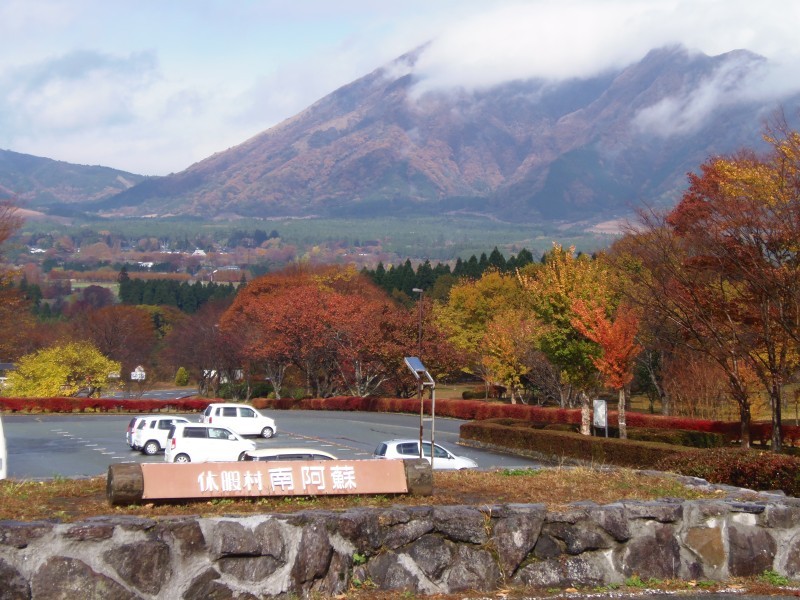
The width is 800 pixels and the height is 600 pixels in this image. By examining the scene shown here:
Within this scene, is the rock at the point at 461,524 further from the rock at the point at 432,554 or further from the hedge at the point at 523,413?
the hedge at the point at 523,413

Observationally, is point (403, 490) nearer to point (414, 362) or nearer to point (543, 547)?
point (543, 547)

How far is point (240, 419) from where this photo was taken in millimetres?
37219

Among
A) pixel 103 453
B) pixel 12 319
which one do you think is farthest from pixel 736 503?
pixel 12 319

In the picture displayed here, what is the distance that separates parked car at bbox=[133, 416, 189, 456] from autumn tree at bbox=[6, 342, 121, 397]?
33.3 m

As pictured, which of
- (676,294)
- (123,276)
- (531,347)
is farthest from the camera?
(123,276)

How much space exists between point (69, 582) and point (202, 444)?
63.1 feet

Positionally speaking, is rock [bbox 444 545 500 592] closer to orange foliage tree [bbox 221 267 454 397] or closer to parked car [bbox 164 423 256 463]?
parked car [bbox 164 423 256 463]

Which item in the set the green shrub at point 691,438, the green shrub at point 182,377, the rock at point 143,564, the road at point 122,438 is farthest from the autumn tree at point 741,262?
the green shrub at point 182,377

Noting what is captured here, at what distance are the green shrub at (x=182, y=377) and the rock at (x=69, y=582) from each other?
3799 inches

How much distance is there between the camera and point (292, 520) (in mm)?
7840

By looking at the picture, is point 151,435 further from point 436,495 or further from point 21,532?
point 21,532

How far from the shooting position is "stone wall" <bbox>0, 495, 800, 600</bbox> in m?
7.16

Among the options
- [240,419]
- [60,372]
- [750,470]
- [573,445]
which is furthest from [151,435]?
[60,372]

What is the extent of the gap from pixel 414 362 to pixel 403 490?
25.6ft
